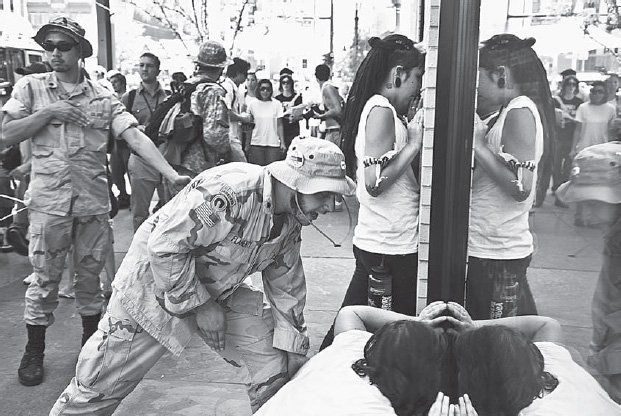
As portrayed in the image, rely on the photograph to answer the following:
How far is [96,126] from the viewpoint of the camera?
3430 millimetres

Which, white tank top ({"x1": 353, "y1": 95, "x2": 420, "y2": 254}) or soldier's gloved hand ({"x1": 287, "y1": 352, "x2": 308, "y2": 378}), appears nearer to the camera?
soldier's gloved hand ({"x1": 287, "y1": 352, "x2": 308, "y2": 378})

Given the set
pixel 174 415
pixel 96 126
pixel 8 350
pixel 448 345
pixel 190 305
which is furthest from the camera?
pixel 8 350

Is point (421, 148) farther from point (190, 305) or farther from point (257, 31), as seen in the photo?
point (257, 31)

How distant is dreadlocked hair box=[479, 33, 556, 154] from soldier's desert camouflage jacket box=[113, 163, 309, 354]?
0.80m

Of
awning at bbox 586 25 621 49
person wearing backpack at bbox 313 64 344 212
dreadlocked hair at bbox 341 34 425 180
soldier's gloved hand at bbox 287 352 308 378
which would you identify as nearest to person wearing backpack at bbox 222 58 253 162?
person wearing backpack at bbox 313 64 344 212

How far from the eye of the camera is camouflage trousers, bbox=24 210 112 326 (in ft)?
10.9

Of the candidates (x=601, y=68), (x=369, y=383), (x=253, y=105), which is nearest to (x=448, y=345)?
(x=369, y=383)

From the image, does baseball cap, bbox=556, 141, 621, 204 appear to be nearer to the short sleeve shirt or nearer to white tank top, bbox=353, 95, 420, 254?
white tank top, bbox=353, 95, 420, 254

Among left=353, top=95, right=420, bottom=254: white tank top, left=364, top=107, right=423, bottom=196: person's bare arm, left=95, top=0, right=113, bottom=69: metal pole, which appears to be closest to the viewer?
left=364, top=107, right=423, bottom=196: person's bare arm

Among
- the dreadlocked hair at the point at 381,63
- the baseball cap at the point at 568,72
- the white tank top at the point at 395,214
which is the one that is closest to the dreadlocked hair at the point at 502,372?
the baseball cap at the point at 568,72

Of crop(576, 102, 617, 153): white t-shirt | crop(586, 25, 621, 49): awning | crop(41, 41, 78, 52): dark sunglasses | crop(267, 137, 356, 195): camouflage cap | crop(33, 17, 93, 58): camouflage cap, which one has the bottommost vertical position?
crop(267, 137, 356, 195): camouflage cap

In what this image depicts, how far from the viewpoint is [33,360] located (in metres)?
3.40

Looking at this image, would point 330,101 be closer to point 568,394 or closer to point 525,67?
point 525,67

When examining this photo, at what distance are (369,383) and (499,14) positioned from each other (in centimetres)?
118
